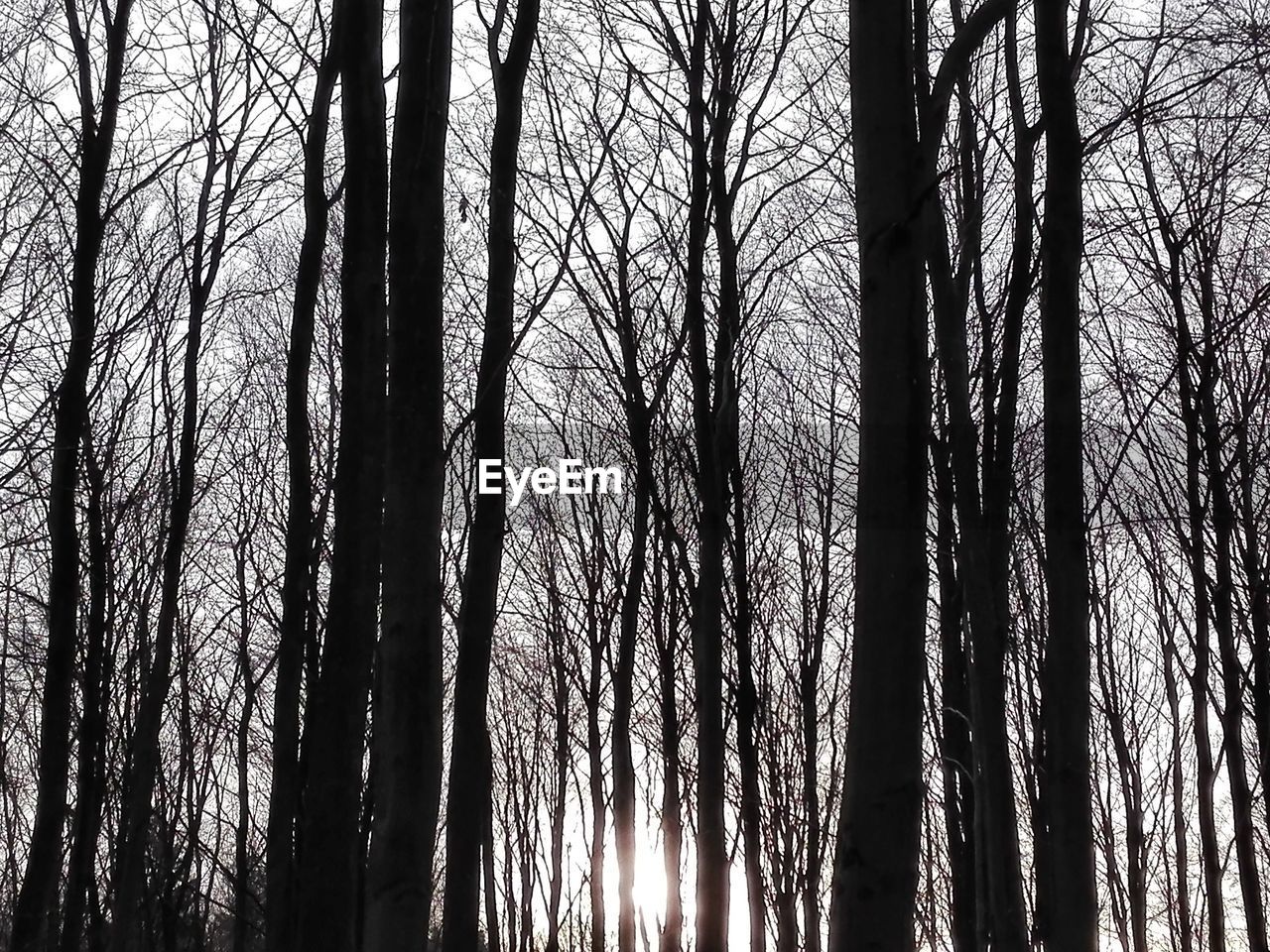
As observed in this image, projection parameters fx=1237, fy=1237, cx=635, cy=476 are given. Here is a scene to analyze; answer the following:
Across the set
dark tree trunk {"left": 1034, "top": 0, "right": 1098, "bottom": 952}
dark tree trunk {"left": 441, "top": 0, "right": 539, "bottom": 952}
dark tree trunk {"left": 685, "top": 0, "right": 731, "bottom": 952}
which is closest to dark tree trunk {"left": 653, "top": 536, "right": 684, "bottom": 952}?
dark tree trunk {"left": 685, "top": 0, "right": 731, "bottom": 952}

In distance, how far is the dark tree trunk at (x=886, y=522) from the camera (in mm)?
2914

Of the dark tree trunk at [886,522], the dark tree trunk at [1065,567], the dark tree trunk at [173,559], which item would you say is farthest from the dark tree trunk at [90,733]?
the dark tree trunk at [886,522]

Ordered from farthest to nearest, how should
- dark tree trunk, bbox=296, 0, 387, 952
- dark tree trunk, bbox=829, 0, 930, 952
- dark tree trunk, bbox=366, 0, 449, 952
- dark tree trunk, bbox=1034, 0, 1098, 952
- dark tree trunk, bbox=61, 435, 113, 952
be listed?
dark tree trunk, bbox=61, 435, 113, 952, dark tree trunk, bbox=296, 0, 387, 952, dark tree trunk, bbox=1034, 0, 1098, 952, dark tree trunk, bbox=366, 0, 449, 952, dark tree trunk, bbox=829, 0, 930, 952

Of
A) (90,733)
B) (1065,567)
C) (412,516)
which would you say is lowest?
(90,733)

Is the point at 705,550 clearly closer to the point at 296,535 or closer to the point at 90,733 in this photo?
the point at 296,535

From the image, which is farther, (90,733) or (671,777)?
(671,777)

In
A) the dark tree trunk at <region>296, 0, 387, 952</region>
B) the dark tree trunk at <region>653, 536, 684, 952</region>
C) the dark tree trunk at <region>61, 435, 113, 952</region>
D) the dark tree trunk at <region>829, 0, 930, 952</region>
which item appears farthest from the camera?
the dark tree trunk at <region>653, 536, 684, 952</region>

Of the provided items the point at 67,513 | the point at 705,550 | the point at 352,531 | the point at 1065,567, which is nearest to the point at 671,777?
the point at 705,550

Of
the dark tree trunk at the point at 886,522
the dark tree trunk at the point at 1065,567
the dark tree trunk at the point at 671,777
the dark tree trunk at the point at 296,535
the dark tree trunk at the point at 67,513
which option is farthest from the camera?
the dark tree trunk at the point at 671,777

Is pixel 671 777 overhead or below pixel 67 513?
below

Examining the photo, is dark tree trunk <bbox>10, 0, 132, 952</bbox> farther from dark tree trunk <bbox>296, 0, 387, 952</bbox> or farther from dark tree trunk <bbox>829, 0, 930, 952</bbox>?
dark tree trunk <bbox>829, 0, 930, 952</bbox>

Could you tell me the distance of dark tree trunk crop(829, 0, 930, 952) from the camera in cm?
291

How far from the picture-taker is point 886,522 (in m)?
3.05

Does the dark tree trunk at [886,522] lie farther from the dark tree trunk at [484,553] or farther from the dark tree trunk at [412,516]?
the dark tree trunk at [484,553]
